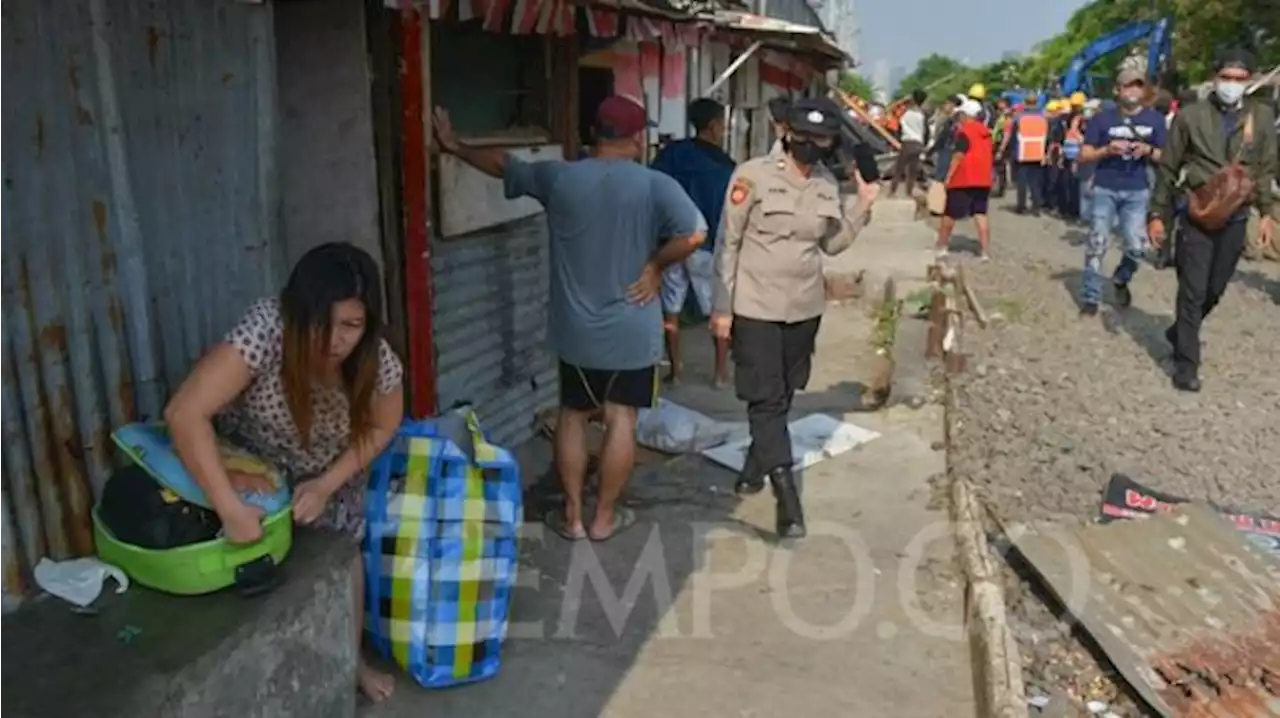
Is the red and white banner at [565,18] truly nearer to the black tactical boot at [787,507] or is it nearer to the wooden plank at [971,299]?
the black tactical boot at [787,507]

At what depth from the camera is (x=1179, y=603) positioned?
4488 mm

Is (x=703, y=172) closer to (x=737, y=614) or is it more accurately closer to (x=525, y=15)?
(x=525, y=15)

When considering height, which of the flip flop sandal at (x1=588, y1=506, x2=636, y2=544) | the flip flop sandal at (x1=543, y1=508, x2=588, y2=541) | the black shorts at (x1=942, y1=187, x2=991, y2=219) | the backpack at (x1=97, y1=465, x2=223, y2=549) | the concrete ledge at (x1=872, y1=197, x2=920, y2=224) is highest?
the backpack at (x1=97, y1=465, x2=223, y2=549)

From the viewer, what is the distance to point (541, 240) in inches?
245

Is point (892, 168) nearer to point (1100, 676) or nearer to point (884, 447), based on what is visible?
point (884, 447)

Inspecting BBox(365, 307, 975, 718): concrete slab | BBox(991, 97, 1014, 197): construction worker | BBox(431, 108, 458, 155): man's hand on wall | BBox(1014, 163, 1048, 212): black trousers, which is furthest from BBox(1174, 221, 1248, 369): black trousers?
BBox(991, 97, 1014, 197): construction worker

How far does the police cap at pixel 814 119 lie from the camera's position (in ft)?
15.4

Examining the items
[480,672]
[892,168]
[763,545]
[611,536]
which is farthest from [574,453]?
[892,168]

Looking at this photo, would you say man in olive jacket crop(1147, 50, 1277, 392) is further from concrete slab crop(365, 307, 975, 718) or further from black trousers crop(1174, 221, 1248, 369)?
concrete slab crop(365, 307, 975, 718)

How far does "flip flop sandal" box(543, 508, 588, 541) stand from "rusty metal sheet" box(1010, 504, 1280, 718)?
1.85m

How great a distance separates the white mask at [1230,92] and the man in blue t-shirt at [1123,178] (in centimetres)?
191

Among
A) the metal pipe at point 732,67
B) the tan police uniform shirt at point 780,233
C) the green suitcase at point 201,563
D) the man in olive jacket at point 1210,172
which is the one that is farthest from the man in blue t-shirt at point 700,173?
the green suitcase at point 201,563

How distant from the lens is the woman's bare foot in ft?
11.8

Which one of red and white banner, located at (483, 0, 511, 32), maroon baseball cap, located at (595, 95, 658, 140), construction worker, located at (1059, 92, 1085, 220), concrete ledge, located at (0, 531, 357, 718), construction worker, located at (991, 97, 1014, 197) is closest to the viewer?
concrete ledge, located at (0, 531, 357, 718)
